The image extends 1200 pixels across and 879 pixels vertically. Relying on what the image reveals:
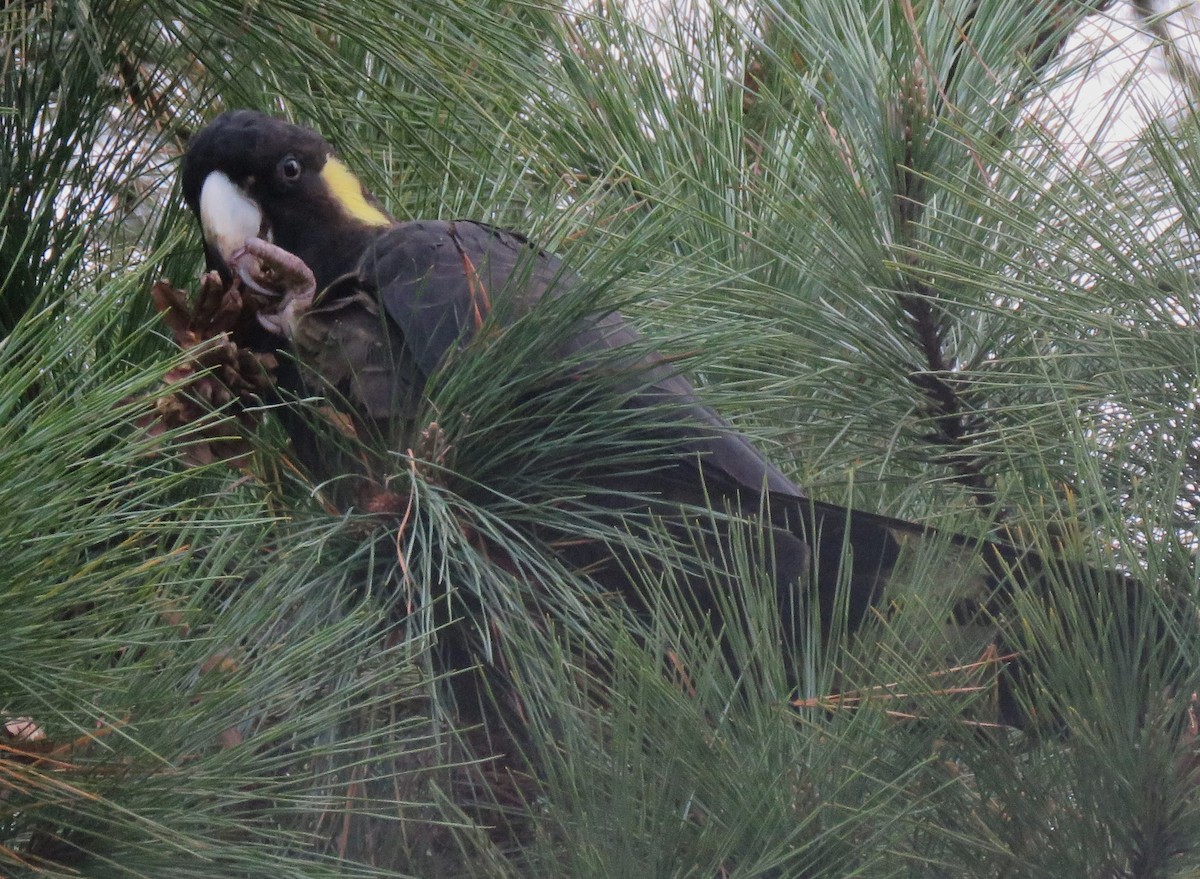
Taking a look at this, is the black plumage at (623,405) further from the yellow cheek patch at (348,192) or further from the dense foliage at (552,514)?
the yellow cheek patch at (348,192)

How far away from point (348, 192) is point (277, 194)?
0.32 ft

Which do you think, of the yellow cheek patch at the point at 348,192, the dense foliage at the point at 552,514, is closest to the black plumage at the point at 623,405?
the dense foliage at the point at 552,514

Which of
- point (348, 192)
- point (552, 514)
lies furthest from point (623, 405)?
point (348, 192)

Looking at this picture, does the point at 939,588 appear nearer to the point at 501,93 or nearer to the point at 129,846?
the point at 129,846

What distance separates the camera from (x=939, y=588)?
0.90 metres

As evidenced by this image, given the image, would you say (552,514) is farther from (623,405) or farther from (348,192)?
(348,192)

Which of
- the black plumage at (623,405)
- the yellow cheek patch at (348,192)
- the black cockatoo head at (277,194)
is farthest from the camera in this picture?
the yellow cheek patch at (348,192)

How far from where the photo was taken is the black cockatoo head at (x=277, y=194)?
1544mm

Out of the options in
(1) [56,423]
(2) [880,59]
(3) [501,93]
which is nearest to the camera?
(1) [56,423]

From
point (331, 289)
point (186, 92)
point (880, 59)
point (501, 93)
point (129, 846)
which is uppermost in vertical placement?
point (880, 59)

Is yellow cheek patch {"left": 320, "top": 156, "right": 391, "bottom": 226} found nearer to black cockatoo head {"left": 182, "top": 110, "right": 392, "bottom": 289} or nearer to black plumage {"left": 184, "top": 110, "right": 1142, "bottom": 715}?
black cockatoo head {"left": 182, "top": 110, "right": 392, "bottom": 289}

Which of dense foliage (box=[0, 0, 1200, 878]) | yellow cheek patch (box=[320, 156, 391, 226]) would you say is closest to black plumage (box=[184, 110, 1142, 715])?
dense foliage (box=[0, 0, 1200, 878])

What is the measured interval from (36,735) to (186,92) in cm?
101

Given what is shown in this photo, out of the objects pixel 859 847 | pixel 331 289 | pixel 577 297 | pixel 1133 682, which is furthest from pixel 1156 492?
pixel 331 289
